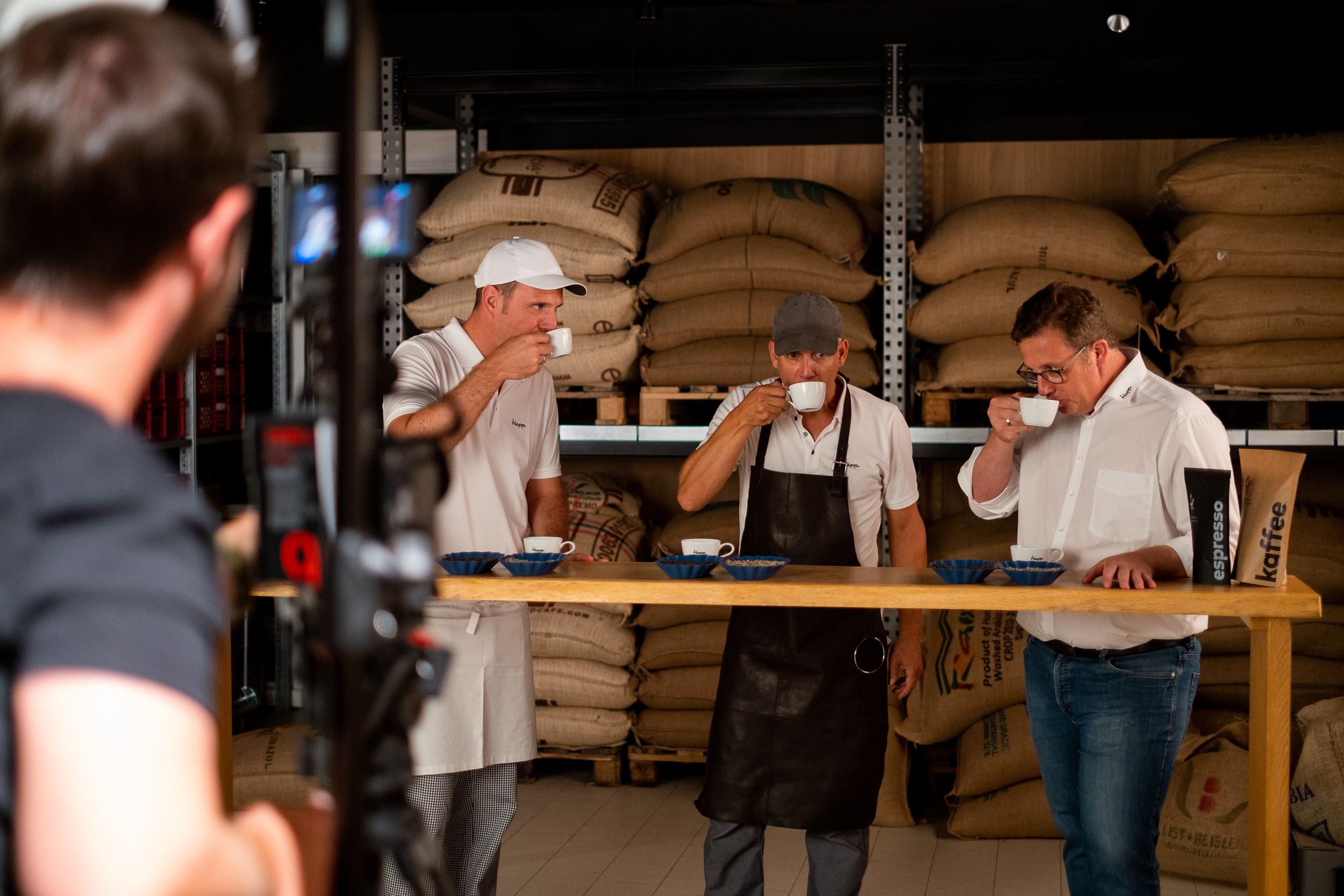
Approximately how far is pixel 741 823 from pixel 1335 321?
8.79 feet

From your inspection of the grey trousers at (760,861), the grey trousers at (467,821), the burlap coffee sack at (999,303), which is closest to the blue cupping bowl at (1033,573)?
the grey trousers at (760,861)

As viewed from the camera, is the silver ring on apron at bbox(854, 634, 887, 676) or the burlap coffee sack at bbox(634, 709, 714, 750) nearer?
the silver ring on apron at bbox(854, 634, 887, 676)

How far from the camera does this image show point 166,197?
2.73 feet

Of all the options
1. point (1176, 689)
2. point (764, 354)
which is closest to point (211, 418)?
point (764, 354)

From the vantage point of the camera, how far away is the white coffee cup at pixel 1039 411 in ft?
9.65

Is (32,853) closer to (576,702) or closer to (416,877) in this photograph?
(416,877)

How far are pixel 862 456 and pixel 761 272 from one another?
1.46m

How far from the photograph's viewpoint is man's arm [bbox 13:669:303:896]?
718 millimetres

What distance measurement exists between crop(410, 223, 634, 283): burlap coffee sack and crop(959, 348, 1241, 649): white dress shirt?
2.05 meters

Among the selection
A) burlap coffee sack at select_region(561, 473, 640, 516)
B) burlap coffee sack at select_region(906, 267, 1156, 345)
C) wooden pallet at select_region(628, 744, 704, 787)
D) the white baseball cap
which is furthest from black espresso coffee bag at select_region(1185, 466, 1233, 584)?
burlap coffee sack at select_region(561, 473, 640, 516)

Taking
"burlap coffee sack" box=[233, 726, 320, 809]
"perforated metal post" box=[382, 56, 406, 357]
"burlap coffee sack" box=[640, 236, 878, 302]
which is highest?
"perforated metal post" box=[382, 56, 406, 357]

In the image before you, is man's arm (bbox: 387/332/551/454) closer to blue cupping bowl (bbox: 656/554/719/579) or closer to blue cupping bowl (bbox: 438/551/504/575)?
blue cupping bowl (bbox: 438/551/504/575)

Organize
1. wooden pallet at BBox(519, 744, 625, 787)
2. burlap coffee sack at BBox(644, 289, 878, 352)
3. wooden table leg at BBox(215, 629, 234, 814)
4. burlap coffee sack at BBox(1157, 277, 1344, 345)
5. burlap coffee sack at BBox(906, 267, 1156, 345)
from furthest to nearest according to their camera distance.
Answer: wooden pallet at BBox(519, 744, 625, 787) < burlap coffee sack at BBox(644, 289, 878, 352) < burlap coffee sack at BBox(906, 267, 1156, 345) < burlap coffee sack at BBox(1157, 277, 1344, 345) < wooden table leg at BBox(215, 629, 234, 814)

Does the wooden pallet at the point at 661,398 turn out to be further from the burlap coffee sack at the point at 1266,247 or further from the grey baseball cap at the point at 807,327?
the burlap coffee sack at the point at 1266,247
